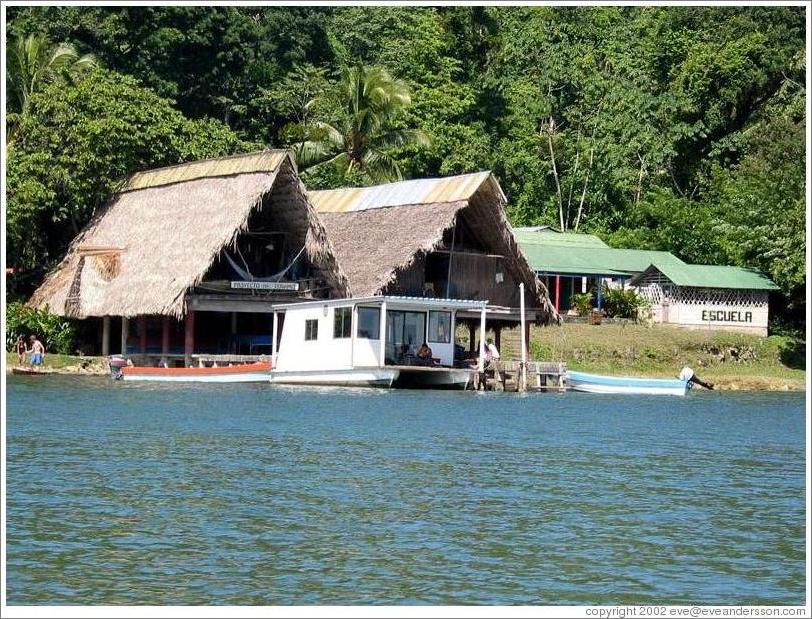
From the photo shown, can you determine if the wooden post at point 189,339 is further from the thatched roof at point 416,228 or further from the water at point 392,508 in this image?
the water at point 392,508

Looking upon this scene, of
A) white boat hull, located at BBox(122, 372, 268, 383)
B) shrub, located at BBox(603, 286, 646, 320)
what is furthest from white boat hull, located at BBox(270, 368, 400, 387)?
shrub, located at BBox(603, 286, 646, 320)

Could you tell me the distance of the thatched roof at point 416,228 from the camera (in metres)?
37.5

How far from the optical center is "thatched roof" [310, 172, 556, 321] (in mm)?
37469

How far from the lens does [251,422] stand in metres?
25.6

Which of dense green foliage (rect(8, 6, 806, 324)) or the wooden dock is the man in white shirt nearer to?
the wooden dock

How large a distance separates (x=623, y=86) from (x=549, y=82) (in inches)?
124

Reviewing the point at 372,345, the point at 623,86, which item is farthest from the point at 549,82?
the point at 372,345

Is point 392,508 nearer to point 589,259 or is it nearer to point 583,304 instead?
point 583,304

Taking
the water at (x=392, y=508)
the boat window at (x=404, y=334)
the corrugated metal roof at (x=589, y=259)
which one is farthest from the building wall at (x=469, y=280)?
the water at (x=392, y=508)

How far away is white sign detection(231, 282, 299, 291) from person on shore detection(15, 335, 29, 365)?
576 cm

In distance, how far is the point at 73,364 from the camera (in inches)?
1544

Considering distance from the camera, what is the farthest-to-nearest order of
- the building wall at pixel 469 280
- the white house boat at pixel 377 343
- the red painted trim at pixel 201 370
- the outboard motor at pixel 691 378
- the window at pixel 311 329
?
the building wall at pixel 469 280
the outboard motor at pixel 691 378
the window at pixel 311 329
the red painted trim at pixel 201 370
the white house boat at pixel 377 343

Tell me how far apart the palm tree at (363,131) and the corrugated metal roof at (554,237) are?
193 inches

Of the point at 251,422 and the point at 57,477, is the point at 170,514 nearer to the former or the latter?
the point at 57,477
